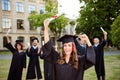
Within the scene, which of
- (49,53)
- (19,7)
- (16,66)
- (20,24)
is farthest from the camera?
(20,24)

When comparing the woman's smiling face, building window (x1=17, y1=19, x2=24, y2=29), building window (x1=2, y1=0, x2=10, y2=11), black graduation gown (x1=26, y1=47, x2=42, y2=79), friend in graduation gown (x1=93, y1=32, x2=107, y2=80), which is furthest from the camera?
building window (x1=17, y1=19, x2=24, y2=29)

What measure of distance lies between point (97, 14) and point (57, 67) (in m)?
33.8

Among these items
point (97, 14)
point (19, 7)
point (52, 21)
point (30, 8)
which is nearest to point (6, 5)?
point (19, 7)

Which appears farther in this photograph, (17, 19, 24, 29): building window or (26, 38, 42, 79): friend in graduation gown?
(17, 19, 24, 29): building window

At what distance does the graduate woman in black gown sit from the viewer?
5363 millimetres

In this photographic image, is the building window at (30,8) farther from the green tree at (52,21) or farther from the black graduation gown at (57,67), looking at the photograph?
the black graduation gown at (57,67)

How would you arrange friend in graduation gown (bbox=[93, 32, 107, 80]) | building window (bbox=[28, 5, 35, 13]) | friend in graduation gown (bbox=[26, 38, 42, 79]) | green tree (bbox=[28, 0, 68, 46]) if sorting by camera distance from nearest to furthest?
friend in graduation gown (bbox=[93, 32, 107, 80])
friend in graduation gown (bbox=[26, 38, 42, 79])
green tree (bbox=[28, 0, 68, 46])
building window (bbox=[28, 5, 35, 13])

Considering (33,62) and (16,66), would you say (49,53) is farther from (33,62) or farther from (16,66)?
(33,62)

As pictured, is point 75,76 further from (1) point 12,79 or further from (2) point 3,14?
(2) point 3,14

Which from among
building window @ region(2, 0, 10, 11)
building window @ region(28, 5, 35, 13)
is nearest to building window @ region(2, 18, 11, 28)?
building window @ region(2, 0, 10, 11)

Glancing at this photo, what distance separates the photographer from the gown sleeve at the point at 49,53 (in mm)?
5355

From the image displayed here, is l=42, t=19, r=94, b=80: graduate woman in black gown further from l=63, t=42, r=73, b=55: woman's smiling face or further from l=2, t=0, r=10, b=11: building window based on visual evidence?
l=2, t=0, r=10, b=11: building window

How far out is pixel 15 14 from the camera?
55.7m

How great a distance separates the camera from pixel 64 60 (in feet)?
17.8
